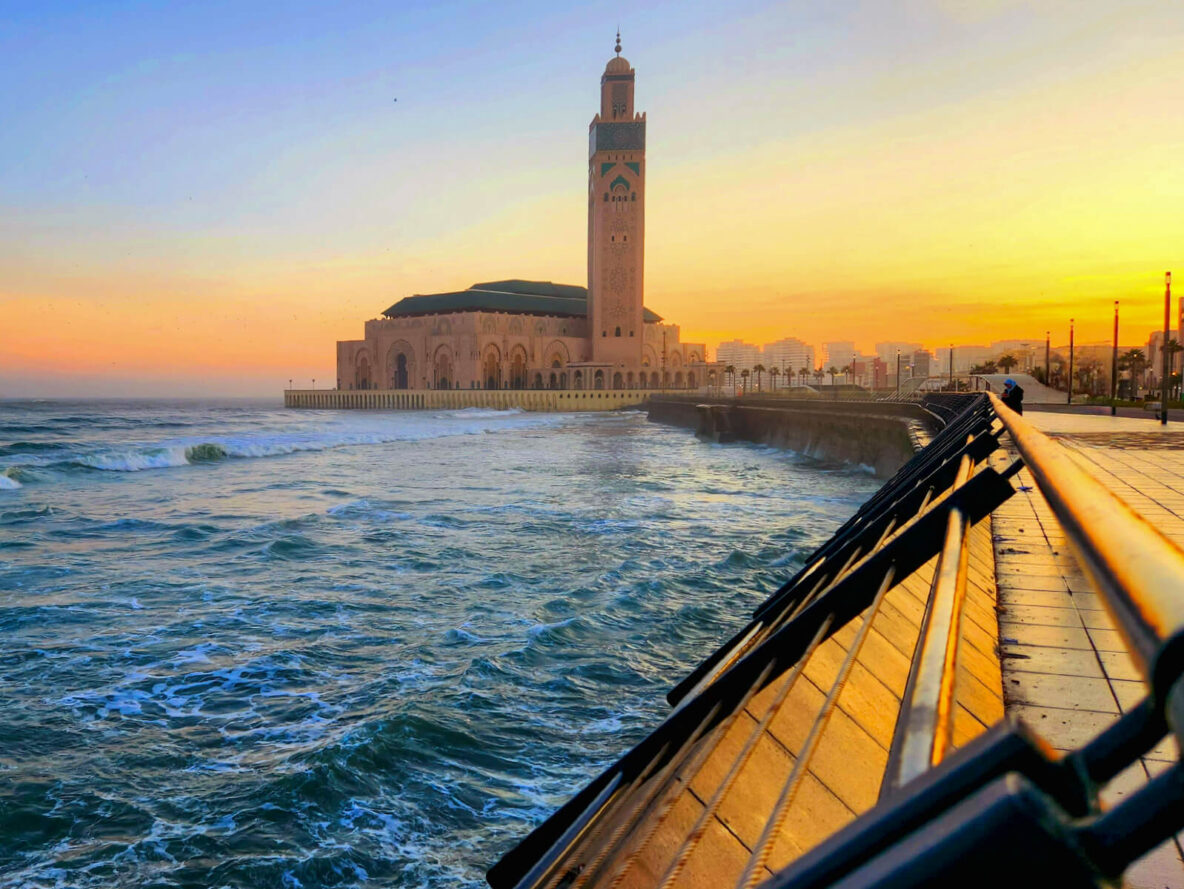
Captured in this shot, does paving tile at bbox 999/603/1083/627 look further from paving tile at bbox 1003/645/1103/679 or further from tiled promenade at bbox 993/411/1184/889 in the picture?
paving tile at bbox 1003/645/1103/679

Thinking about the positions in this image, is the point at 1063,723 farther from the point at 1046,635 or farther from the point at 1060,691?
the point at 1046,635

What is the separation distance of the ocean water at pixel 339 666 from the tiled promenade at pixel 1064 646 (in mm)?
2428

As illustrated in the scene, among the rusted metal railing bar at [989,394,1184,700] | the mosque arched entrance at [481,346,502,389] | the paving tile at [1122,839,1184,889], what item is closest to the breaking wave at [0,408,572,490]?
the paving tile at [1122,839,1184,889]

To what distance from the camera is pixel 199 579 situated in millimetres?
10016

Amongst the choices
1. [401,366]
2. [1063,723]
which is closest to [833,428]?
[1063,723]

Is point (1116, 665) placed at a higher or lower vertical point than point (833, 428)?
lower

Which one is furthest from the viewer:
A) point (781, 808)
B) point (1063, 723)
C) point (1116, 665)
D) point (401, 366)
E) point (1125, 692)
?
point (401, 366)

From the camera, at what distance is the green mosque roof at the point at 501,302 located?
288 feet

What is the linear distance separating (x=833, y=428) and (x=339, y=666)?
20327 mm

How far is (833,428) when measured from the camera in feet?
82.1

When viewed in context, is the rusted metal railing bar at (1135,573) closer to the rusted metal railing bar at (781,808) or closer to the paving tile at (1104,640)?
the rusted metal railing bar at (781,808)

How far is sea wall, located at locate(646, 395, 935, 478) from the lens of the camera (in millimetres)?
19219

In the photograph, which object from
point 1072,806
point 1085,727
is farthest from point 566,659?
point 1072,806

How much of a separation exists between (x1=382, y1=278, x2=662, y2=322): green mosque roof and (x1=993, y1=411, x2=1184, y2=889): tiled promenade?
3191 inches
